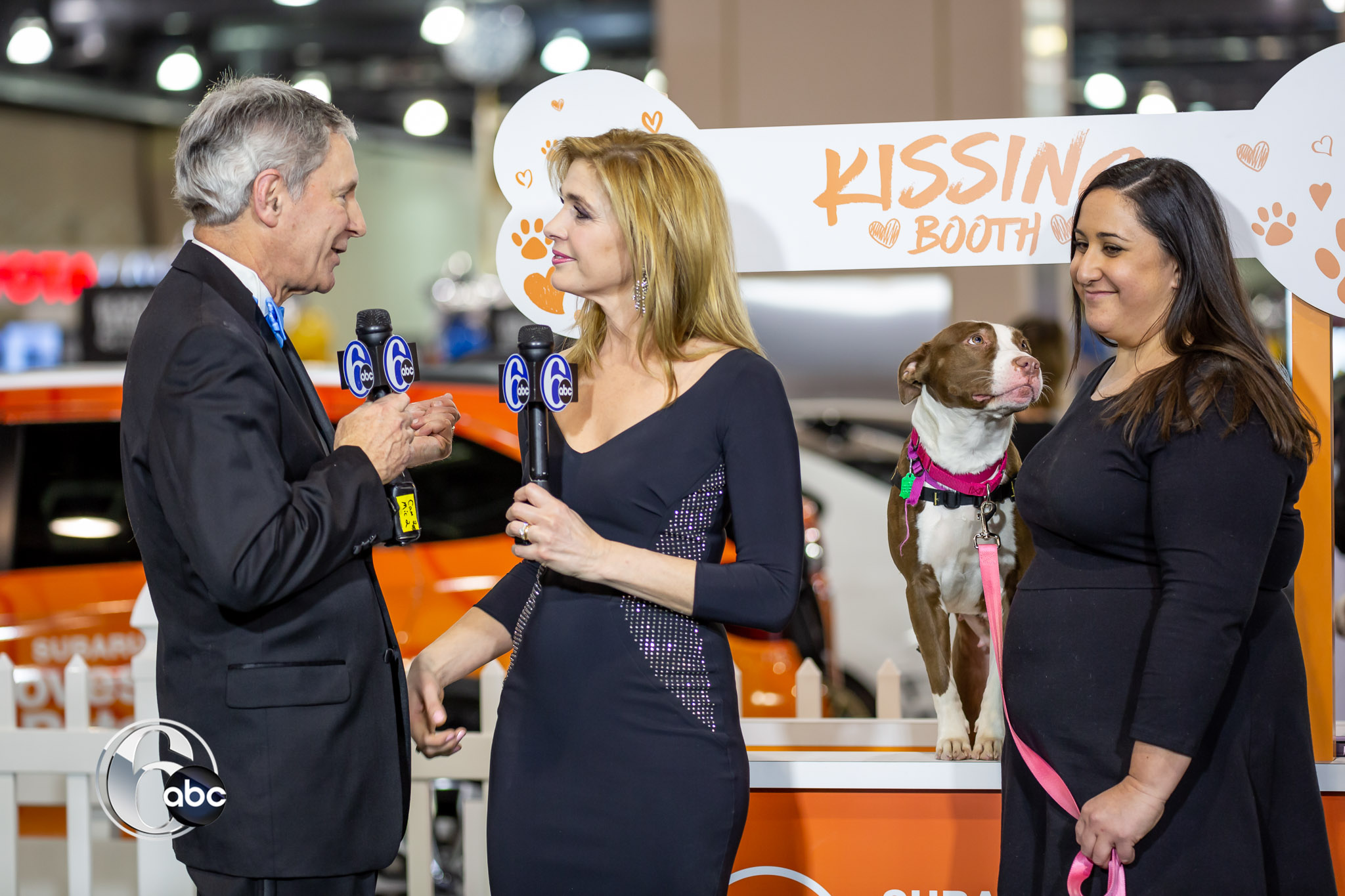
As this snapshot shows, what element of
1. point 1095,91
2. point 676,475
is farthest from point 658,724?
point 1095,91

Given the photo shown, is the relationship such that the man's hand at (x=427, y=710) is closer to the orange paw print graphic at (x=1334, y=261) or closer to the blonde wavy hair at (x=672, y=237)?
the blonde wavy hair at (x=672, y=237)

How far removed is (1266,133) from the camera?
225 centimetres

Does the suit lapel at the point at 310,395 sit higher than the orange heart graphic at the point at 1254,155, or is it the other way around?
the orange heart graphic at the point at 1254,155

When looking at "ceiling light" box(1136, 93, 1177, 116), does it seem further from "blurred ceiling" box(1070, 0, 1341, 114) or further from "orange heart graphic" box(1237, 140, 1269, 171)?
"orange heart graphic" box(1237, 140, 1269, 171)

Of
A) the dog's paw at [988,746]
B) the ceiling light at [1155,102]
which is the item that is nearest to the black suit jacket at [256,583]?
the dog's paw at [988,746]

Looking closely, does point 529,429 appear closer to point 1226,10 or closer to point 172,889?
point 172,889

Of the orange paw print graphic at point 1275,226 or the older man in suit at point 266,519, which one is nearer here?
the older man in suit at point 266,519

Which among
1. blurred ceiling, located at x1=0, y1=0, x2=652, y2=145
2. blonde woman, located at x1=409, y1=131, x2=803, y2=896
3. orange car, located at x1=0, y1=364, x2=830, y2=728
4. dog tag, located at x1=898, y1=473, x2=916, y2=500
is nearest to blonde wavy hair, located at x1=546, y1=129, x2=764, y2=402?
blonde woman, located at x1=409, y1=131, x2=803, y2=896

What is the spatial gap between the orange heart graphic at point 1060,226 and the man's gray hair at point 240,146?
1340 mm

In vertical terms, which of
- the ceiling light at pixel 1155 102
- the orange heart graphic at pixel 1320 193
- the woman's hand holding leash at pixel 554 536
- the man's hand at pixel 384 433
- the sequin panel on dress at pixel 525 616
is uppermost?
the ceiling light at pixel 1155 102

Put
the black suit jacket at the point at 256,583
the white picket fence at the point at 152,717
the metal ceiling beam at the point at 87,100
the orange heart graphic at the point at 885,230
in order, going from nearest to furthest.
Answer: the black suit jacket at the point at 256,583 → the orange heart graphic at the point at 885,230 → the white picket fence at the point at 152,717 → the metal ceiling beam at the point at 87,100

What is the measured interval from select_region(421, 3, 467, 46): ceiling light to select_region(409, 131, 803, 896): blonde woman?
8.73 meters

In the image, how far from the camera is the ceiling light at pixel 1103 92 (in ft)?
40.0

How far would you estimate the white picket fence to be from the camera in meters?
2.82
